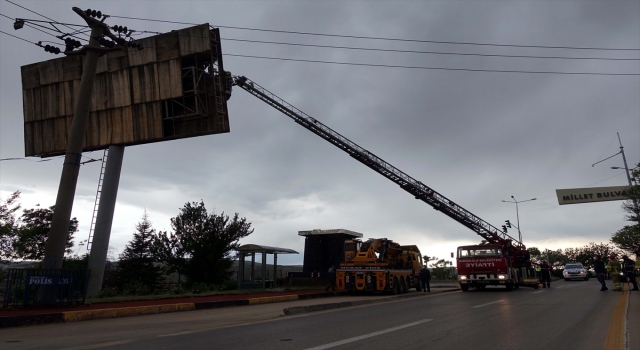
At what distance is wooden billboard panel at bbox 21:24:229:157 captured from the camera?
23172mm

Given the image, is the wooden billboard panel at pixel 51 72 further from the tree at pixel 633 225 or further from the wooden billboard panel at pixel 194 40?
the tree at pixel 633 225

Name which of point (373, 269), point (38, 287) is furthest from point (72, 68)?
point (373, 269)

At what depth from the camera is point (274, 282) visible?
28000mm

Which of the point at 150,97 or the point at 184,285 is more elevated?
the point at 150,97

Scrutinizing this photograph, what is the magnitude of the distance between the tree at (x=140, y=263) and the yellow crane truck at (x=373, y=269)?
13380 mm

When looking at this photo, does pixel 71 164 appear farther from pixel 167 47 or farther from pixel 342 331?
pixel 342 331

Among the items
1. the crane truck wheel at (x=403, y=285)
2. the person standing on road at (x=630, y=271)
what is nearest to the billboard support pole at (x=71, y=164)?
the crane truck wheel at (x=403, y=285)

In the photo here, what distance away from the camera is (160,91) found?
23281 millimetres

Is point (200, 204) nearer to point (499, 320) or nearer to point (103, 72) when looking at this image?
point (103, 72)

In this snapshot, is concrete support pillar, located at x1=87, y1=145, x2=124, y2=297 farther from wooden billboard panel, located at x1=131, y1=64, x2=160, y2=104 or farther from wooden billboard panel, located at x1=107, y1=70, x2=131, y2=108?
wooden billboard panel, located at x1=131, y1=64, x2=160, y2=104

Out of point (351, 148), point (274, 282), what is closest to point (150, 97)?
point (274, 282)

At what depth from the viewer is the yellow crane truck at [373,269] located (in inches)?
832

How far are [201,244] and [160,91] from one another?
38.0 ft

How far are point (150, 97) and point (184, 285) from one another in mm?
11958
